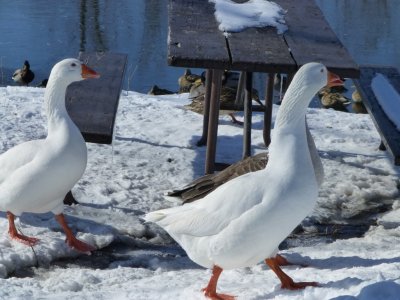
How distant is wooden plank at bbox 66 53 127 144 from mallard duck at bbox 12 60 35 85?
6.25 metres

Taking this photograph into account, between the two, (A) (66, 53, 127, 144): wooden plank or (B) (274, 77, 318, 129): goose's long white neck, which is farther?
(A) (66, 53, 127, 144): wooden plank

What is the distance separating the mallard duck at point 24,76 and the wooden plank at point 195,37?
6994 millimetres

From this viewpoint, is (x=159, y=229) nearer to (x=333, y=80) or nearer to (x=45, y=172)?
(x=45, y=172)

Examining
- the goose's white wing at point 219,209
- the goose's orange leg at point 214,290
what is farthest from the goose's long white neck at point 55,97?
the goose's orange leg at point 214,290

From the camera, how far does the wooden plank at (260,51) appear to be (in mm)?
5461

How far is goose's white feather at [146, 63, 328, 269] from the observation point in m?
3.81

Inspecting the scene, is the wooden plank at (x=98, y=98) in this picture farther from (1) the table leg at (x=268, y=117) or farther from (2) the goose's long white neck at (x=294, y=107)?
(2) the goose's long white neck at (x=294, y=107)

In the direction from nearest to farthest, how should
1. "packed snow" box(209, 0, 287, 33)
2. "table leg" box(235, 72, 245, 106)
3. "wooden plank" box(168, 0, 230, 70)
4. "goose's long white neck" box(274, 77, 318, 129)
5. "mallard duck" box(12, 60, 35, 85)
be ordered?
1. "goose's long white neck" box(274, 77, 318, 129)
2. "wooden plank" box(168, 0, 230, 70)
3. "packed snow" box(209, 0, 287, 33)
4. "table leg" box(235, 72, 245, 106)
5. "mallard duck" box(12, 60, 35, 85)

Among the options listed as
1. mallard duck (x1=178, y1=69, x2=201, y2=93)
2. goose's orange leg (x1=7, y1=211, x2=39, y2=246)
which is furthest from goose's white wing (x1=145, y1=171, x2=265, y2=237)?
mallard duck (x1=178, y1=69, x2=201, y2=93)

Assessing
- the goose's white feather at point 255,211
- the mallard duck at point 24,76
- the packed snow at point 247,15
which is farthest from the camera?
the mallard duck at point 24,76

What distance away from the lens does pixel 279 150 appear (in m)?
3.99

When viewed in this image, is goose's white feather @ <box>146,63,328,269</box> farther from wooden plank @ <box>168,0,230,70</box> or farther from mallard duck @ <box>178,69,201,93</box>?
mallard duck @ <box>178,69,201,93</box>

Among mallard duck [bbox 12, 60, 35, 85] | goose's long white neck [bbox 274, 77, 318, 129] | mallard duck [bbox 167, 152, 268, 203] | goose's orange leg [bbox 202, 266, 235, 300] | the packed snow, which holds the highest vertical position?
the packed snow

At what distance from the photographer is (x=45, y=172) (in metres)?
4.97
